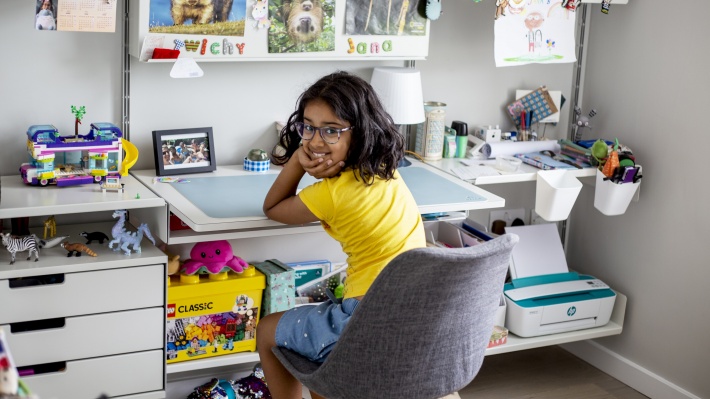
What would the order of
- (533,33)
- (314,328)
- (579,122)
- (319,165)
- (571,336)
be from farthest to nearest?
(579,122) → (571,336) → (533,33) → (319,165) → (314,328)

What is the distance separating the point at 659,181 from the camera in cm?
302

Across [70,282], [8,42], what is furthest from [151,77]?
[70,282]

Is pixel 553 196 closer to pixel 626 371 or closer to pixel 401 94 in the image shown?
pixel 401 94

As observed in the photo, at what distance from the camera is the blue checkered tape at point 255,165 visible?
270cm

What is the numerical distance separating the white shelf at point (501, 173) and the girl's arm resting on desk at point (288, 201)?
72 centimetres

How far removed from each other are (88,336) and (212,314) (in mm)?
373

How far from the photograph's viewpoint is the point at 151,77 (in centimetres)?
262

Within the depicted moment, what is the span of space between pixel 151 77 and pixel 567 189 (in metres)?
1.27

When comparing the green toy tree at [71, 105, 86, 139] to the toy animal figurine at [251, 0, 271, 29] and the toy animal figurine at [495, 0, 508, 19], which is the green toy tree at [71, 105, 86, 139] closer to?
the toy animal figurine at [251, 0, 271, 29]

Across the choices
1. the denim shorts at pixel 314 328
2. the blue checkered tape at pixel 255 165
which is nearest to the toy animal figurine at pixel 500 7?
the blue checkered tape at pixel 255 165

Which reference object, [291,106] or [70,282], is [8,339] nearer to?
[70,282]

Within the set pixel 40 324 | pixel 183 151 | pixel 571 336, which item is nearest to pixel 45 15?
pixel 183 151

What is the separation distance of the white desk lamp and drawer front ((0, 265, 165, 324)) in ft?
2.71

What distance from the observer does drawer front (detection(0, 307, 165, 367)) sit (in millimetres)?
2277
